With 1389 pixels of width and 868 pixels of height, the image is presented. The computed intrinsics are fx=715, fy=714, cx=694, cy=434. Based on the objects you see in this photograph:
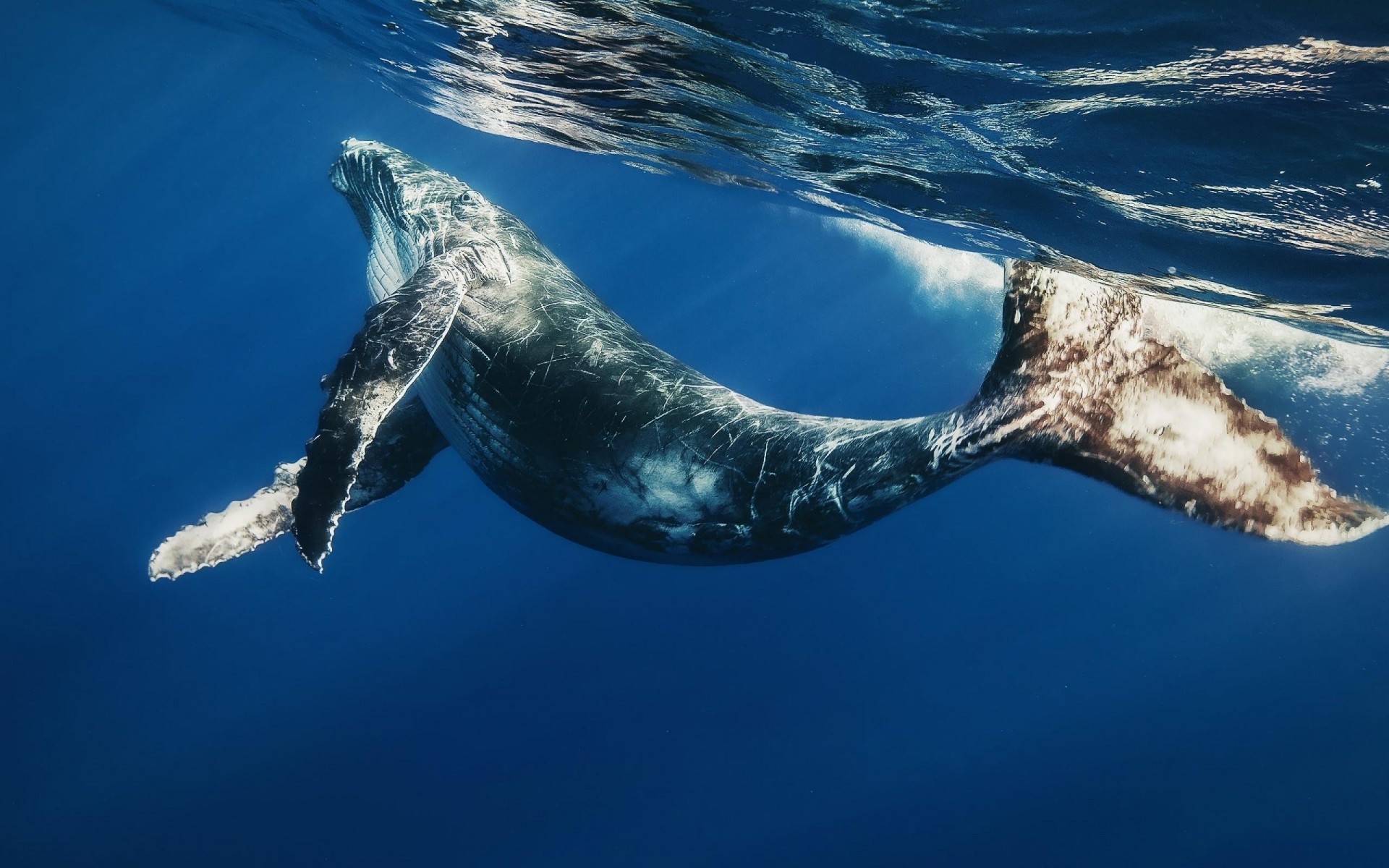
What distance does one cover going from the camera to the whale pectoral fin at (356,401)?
493cm

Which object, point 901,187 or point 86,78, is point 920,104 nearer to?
point 901,187

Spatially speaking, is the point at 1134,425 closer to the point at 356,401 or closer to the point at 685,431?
the point at 685,431

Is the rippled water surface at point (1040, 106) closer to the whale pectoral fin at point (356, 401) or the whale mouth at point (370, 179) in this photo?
the whale mouth at point (370, 179)

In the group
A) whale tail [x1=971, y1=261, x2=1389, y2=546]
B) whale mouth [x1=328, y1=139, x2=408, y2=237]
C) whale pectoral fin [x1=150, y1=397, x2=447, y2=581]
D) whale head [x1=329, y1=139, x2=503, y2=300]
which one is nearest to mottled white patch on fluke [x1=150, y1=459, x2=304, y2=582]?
whale pectoral fin [x1=150, y1=397, x2=447, y2=581]

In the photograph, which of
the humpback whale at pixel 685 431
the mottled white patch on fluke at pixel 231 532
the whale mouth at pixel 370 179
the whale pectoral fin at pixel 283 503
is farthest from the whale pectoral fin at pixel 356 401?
the whale mouth at pixel 370 179

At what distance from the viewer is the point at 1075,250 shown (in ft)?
41.0

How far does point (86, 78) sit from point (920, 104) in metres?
57.2

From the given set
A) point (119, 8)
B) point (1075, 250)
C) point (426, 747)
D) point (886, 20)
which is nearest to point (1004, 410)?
point (886, 20)

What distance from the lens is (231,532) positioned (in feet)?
26.6

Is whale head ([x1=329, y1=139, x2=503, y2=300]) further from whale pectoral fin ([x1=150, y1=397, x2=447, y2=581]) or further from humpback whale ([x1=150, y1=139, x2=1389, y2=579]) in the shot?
whale pectoral fin ([x1=150, y1=397, x2=447, y2=581])

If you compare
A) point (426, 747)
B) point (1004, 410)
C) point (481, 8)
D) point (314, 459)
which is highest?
point (481, 8)

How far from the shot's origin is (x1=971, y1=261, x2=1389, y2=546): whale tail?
383cm

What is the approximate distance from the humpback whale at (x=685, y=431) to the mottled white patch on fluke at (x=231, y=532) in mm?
29

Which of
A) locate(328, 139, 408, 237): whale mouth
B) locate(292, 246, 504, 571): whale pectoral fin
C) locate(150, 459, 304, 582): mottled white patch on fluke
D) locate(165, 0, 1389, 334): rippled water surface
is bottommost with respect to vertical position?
locate(150, 459, 304, 582): mottled white patch on fluke
